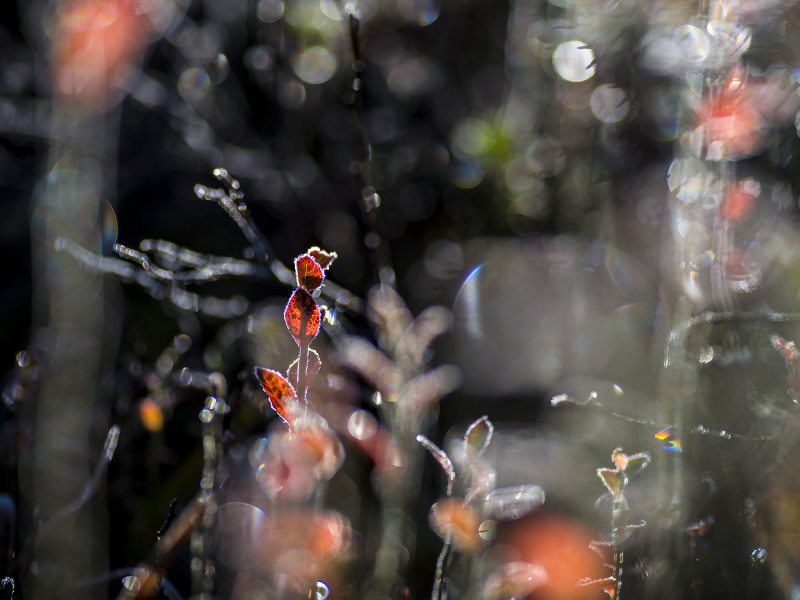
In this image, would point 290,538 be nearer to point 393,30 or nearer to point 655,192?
point 655,192

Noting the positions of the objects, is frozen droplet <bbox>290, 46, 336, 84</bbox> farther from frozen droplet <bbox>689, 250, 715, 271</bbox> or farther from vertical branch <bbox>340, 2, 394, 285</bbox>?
frozen droplet <bbox>689, 250, 715, 271</bbox>

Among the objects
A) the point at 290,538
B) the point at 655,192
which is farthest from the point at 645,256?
the point at 290,538

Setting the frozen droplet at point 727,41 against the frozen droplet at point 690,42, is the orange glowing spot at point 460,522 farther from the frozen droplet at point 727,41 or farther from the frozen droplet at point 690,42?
the frozen droplet at point 690,42

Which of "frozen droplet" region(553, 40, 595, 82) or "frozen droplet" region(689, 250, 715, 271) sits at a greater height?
"frozen droplet" region(553, 40, 595, 82)

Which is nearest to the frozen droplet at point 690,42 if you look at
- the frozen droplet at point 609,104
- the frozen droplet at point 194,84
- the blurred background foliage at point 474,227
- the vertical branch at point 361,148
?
the blurred background foliage at point 474,227

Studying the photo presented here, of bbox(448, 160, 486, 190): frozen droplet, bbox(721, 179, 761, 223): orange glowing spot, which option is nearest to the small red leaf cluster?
bbox(721, 179, 761, 223): orange glowing spot

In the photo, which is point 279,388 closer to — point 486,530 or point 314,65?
point 486,530
